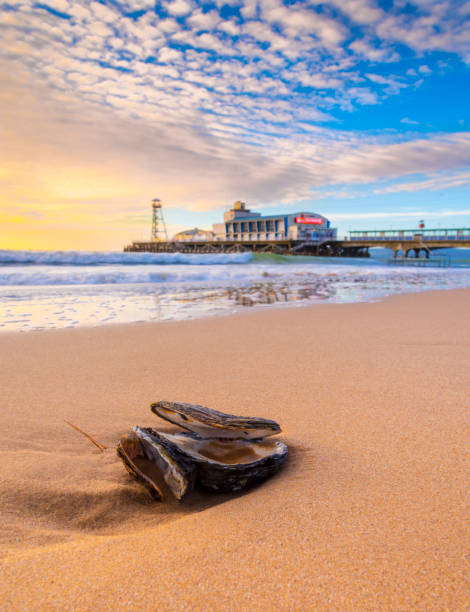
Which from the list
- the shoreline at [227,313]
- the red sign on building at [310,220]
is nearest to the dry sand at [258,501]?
the shoreline at [227,313]

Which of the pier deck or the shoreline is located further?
the pier deck

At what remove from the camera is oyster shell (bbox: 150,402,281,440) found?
4.72 feet

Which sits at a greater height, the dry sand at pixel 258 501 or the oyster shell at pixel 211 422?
the oyster shell at pixel 211 422

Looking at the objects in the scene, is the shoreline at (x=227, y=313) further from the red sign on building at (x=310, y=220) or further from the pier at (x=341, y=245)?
the red sign on building at (x=310, y=220)

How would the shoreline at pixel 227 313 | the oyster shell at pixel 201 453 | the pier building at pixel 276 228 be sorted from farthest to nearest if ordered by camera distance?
the pier building at pixel 276 228, the shoreline at pixel 227 313, the oyster shell at pixel 201 453

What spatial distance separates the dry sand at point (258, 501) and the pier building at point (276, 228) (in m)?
48.5

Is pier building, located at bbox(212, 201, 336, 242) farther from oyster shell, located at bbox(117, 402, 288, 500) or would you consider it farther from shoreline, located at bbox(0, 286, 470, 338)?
oyster shell, located at bbox(117, 402, 288, 500)

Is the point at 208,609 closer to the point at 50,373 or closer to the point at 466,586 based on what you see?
the point at 466,586

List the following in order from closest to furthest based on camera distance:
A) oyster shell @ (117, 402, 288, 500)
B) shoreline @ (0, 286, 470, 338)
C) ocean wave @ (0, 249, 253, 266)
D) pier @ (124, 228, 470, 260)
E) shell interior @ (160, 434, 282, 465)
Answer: oyster shell @ (117, 402, 288, 500) → shell interior @ (160, 434, 282, 465) → shoreline @ (0, 286, 470, 338) → ocean wave @ (0, 249, 253, 266) → pier @ (124, 228, 470, 260)

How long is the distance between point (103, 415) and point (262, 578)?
1412 millimetres

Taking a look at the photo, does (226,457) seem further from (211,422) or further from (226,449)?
(211,422)

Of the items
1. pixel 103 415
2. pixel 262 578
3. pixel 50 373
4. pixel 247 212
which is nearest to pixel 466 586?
pixel 262 578

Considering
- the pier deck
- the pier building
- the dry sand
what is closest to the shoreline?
the dry sand

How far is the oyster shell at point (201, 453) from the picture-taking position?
1.23 m
